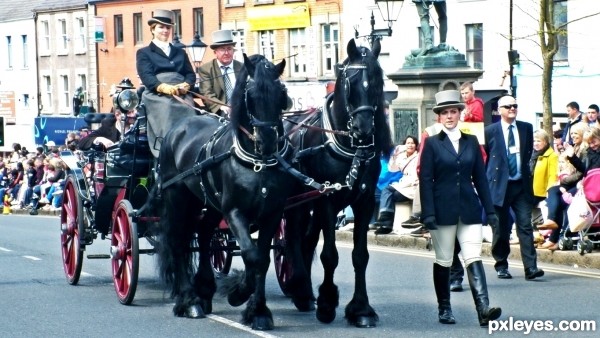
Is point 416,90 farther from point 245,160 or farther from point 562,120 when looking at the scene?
point 562,120

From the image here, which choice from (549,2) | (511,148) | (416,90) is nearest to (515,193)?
(511,148)

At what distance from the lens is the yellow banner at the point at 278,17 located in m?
54.3

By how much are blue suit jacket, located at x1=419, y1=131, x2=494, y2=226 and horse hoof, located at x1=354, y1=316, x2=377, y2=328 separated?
95cm

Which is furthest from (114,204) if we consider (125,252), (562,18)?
(562,18)

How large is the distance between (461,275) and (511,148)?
1.66 meters

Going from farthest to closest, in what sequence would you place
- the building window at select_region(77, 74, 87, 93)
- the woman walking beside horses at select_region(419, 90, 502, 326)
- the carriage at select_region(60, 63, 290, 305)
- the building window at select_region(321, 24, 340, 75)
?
1. the building window at select_region(77, 74, 87, 93)
2. the building window at select_region(321, 24, 340, 75)
3. the carriage at select_region(60, 63, 290, 305)
4. the woman walking beside horses at select_region(419, 90, 502, 326)

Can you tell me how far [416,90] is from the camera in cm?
2152

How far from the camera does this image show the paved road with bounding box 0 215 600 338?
11.1 m

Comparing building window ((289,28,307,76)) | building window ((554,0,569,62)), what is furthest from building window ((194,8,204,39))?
building window ((554,0,569,62))

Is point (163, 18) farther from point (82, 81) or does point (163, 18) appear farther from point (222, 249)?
point (82, 81)

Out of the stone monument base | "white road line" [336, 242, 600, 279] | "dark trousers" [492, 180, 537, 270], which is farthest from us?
the stone monument base

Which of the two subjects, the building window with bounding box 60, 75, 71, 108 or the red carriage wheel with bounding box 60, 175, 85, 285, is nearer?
the red carriage wheel with bounding box 60, 175, 85, 285

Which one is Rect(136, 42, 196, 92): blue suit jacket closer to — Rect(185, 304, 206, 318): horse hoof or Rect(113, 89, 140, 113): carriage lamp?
Rect(113, 89, 140, 113): carriage lamp

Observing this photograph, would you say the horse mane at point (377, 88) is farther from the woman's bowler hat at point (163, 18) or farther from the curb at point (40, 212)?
the curb at point (40, 212)
